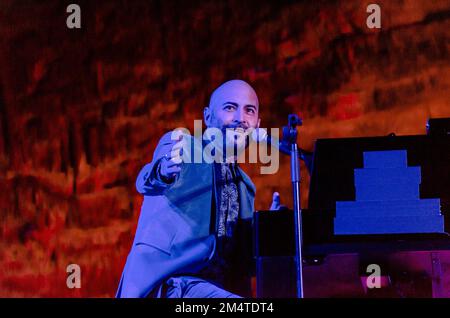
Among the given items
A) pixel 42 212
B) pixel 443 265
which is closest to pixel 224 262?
pixel 443 265

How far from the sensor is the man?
7.72 ft

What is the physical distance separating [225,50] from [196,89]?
220 millimetres

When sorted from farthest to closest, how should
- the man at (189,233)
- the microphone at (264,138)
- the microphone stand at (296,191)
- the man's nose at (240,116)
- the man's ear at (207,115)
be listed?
1. the man's ear at (207,115)
2. the man's nose at (240,116)
3. the man at (189,233)
4. the microphone at (264,138)
5. the microphone stand at (296,191)

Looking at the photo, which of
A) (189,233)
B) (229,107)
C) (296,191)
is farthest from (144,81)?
(296,191)

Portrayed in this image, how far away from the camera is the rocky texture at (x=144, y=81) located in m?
2.96

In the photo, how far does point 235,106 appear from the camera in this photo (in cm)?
269

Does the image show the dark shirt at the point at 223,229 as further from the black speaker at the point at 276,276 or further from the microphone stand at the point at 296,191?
the microphone stand at the point at 296,191

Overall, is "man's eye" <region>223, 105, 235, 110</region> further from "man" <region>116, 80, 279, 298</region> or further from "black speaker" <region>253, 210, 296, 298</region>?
"black speaker" <region>253, 210, 296, 298</region>

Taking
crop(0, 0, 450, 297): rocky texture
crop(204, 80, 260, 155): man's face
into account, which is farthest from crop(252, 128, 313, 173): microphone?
crop(0, 0, 450, 297): rocky texture

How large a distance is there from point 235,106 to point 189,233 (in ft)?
1.91

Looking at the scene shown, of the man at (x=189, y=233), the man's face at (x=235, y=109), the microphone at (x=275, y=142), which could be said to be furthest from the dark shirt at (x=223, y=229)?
the microphone at (x=275, y=142)

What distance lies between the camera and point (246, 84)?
275 centimetres

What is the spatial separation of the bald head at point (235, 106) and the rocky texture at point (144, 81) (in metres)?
0.22

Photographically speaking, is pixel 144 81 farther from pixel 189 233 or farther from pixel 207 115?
pixel 189 233
